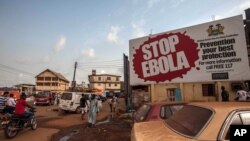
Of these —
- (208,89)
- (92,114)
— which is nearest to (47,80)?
(208,89)

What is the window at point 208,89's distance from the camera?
18.1m

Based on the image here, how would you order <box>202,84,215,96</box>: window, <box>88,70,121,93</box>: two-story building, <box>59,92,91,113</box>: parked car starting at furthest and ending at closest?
<box>88,70,121,93</box>: two-story building, <box>59,92,91,113</box>: parked car, <box>202,84,215,96</box>: window

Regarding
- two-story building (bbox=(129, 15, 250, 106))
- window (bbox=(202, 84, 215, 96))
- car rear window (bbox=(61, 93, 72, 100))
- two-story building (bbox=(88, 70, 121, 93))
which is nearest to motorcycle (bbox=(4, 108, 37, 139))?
car rear window (bbox=(61, 93, 72, 100))

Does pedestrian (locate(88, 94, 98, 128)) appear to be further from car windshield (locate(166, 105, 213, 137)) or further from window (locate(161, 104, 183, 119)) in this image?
car windshield (locate(166, 105, 213, 137))

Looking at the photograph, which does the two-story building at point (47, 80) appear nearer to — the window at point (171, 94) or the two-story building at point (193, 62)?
the two-story building at point (193, 62)

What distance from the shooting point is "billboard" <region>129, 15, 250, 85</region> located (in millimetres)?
16625

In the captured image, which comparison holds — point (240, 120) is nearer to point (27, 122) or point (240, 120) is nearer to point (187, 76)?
point (27, 122)

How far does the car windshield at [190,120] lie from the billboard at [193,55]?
13848 mm

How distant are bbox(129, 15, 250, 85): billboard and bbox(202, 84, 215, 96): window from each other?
0.80 m

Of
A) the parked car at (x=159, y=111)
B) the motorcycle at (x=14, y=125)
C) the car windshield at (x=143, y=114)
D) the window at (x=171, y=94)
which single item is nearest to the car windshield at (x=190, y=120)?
the parked car at (x=159, y=111)

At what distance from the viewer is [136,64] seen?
2194 cm

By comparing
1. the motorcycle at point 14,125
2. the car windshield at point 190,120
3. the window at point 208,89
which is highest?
the window at point 208,89

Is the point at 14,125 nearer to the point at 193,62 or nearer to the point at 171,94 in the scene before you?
the point at 171,94

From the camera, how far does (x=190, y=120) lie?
373cm
